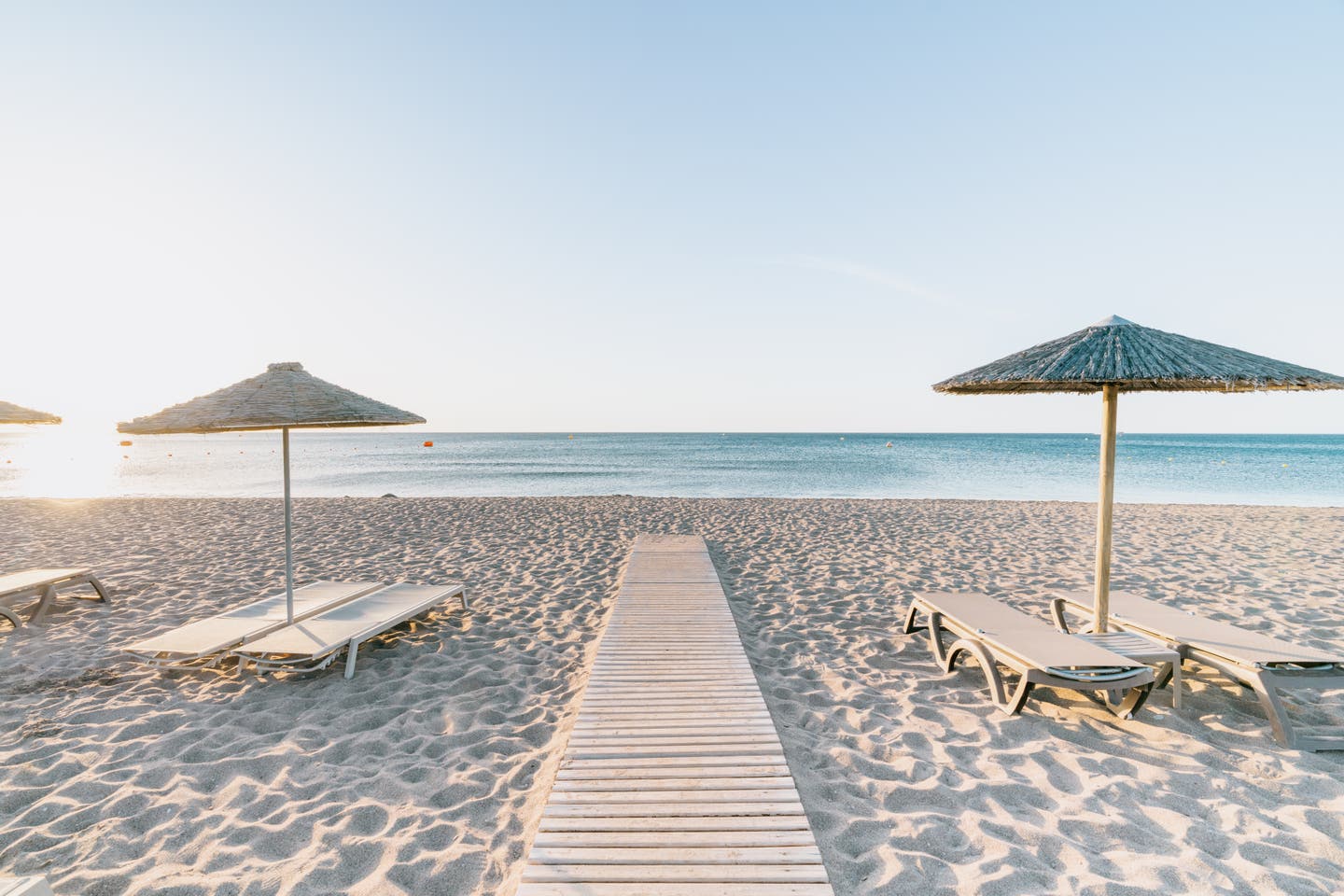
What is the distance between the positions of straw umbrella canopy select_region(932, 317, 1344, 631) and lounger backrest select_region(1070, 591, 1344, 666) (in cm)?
29

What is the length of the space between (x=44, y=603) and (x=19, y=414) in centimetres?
178

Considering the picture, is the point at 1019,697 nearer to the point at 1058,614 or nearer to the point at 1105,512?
the point at 1105,512

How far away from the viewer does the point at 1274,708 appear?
342 centimetres

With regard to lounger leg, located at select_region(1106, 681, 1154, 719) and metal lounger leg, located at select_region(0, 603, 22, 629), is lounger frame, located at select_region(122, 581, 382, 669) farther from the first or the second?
lounger leg, located at select_region(1106, 681, 1154, 719)

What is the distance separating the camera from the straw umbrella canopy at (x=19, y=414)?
17.5 feet

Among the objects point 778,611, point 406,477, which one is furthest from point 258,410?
point 406,477

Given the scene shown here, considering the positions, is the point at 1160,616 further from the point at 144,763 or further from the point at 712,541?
the point at 144,763

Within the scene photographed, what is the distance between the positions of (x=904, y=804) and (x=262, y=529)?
11282 millimetres

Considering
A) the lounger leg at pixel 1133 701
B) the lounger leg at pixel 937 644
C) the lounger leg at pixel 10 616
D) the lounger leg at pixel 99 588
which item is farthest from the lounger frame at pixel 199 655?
the lounger leg at pixel 1133 701

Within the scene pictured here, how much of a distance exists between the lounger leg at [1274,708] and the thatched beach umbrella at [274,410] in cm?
606

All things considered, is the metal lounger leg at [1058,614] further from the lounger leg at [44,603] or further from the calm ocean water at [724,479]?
the calm ocean water at [724,479]

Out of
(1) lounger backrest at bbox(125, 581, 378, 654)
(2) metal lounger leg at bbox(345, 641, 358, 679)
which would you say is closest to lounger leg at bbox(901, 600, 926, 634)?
(2) metal lounger leg at bbox(345, 641, 358, 679)

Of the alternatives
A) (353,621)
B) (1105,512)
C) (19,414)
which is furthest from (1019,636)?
(19,414)

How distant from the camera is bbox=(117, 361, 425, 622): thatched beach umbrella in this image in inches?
163
